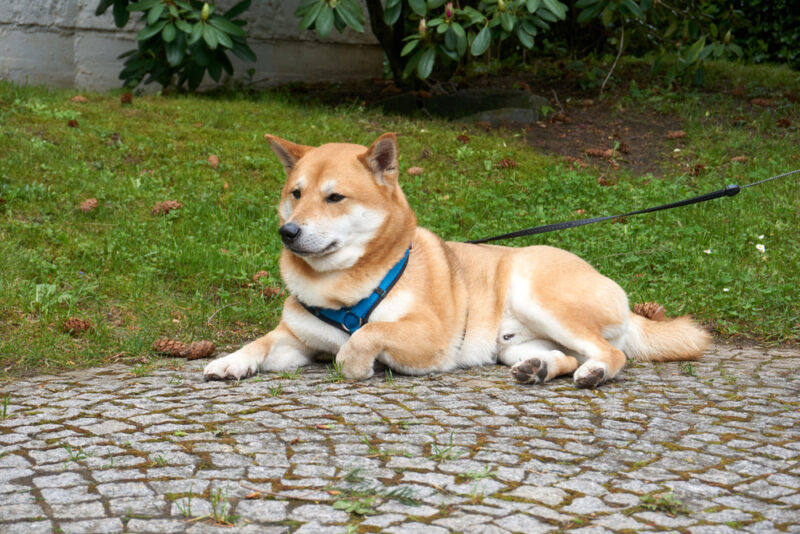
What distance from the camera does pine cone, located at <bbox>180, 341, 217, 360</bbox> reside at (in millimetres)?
4766

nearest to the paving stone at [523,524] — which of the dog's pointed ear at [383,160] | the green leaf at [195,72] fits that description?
the dog's pointed ear at [383,160]

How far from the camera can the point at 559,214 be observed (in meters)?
7.29

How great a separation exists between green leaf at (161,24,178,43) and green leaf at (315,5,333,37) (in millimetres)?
1649

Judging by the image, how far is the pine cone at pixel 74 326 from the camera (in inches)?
193

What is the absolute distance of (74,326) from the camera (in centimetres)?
491

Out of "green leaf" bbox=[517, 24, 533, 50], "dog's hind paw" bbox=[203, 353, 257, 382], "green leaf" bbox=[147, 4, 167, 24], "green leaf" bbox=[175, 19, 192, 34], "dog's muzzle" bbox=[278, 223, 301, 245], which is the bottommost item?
"dog's hind paw" bbox=[203, 353, 257, 382]

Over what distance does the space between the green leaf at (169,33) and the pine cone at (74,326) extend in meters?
4.39

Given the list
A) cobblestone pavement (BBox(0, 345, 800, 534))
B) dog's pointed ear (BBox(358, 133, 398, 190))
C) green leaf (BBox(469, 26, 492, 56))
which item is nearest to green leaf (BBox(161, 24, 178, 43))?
green leaf (BBox(469, 26, 492, 56))

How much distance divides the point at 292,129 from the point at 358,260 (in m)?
4.69

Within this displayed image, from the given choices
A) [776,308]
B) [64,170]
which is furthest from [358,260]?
[64,170]

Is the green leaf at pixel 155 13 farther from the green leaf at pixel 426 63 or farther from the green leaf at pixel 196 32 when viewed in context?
the green leaf at pixel 426 63

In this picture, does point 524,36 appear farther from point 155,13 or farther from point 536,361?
point 536,361

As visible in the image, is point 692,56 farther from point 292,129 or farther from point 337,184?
point 337,184

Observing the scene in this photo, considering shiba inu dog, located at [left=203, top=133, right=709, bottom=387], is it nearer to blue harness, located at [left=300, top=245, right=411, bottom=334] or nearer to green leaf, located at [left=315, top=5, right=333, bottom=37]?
blue harness, located at [left=300, top=245, right=411, bottom=334]
